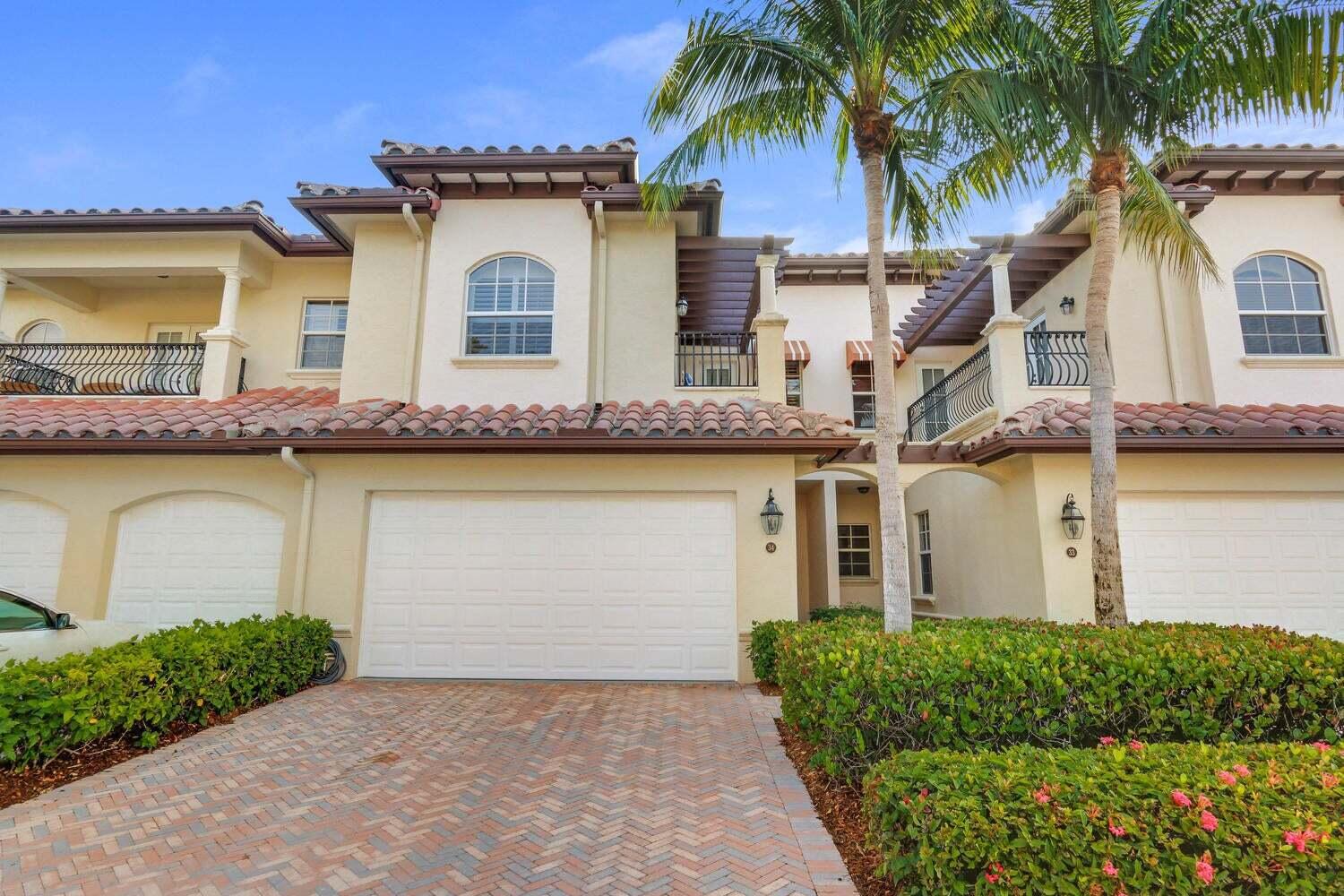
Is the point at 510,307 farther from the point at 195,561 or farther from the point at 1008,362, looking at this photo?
the point at 1008,362

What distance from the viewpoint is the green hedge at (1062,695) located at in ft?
17.4

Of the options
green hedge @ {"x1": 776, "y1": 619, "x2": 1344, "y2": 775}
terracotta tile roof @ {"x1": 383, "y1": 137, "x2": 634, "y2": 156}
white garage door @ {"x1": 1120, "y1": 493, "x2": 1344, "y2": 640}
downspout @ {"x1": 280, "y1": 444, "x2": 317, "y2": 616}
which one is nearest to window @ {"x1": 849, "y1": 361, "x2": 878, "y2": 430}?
white garage door @ {"x1": 1120, "y1": 493, "x2": 1344, "y2": 640}

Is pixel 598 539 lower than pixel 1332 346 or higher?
lower

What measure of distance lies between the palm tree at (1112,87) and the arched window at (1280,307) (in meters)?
6.40

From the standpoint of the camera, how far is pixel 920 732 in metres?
5.30

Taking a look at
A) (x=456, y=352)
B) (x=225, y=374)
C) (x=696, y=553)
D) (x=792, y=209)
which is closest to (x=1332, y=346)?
(x=792, y=209)

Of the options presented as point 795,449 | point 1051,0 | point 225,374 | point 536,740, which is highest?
point 1051,0

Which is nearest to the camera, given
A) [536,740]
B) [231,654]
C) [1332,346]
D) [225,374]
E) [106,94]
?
[536,740]

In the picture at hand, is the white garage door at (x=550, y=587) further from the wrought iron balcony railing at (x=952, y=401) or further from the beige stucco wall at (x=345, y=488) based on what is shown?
the wrought iron balcony railing at (x=952, y=401)

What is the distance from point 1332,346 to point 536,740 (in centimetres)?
1593

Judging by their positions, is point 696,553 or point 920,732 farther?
point 696,553

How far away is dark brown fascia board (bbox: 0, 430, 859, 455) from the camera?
33.2 feet

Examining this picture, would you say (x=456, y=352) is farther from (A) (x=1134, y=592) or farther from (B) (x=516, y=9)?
(A) (x=1134, y=592)

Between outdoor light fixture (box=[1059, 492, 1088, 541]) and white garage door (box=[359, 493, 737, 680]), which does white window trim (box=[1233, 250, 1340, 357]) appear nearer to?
outdoor light fixture (box=[1059, 492, 1088, 541])
